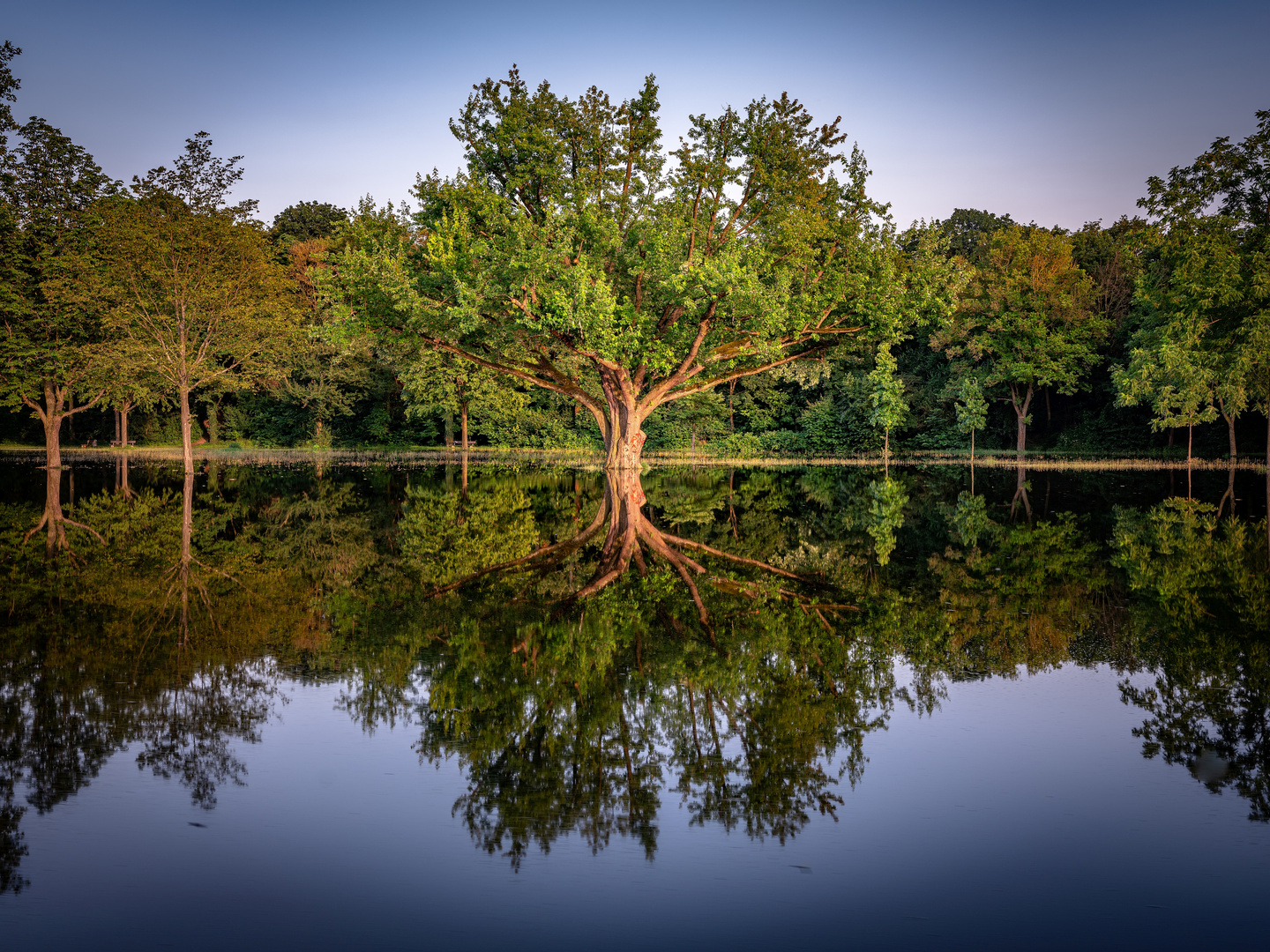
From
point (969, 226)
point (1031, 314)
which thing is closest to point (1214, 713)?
point (1031, 314)

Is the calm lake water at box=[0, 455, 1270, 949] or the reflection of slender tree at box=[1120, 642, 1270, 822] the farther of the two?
the reflection of slender tree at box=[1120, 642, 1270, 822]

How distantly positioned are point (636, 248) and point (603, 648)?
2515 cm

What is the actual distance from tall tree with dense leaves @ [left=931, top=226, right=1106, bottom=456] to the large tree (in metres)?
22.7

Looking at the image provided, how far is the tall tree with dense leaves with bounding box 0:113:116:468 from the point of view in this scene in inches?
1401

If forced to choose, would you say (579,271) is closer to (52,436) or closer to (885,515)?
(885,515)

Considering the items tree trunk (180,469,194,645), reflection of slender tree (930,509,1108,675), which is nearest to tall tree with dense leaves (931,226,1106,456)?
reflection of slender tree (930,509,1108,675)

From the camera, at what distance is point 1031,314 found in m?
54.1

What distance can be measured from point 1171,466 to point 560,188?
31875mm

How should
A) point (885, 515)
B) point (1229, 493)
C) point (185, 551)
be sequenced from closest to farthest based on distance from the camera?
point (185, 551) < point (885, 515) < point (1229, 493)

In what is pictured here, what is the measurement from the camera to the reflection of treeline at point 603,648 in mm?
5250

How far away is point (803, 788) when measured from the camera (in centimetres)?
505

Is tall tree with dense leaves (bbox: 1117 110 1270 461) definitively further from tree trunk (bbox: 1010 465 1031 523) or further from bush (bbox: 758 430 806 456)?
bush (bbox: 758 430 806 456)

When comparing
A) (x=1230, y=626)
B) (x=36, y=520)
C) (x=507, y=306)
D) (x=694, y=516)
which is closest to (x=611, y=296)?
(x=507, y=306)

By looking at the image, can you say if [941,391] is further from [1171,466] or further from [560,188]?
[560,188]
